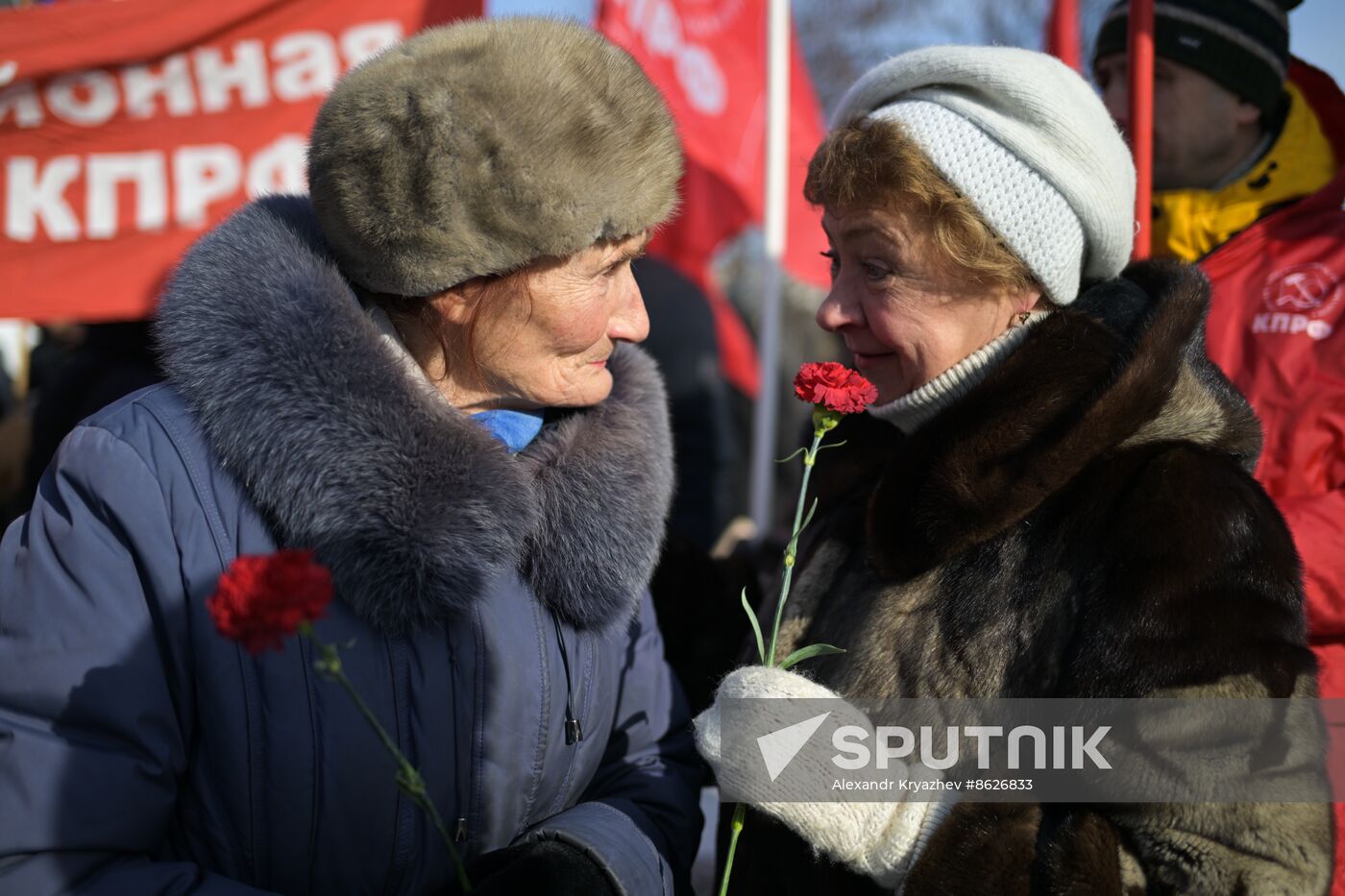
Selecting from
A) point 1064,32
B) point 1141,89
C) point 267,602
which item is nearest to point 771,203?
point 1064,32

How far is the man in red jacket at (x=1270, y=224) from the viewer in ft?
7.81

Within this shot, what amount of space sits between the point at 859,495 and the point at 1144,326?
0.68m

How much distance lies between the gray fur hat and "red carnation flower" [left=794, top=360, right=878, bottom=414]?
0.46m

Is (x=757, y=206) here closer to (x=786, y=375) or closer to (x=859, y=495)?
(x=859, y=495)

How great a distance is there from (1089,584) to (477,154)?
1.16m

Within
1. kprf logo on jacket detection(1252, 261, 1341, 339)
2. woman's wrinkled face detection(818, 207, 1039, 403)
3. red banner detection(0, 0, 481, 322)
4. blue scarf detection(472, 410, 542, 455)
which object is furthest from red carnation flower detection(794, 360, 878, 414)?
red banner detection(0, 0, 481, 322)

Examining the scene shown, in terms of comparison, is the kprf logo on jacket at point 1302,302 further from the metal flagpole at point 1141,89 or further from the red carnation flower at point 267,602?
the red carnation flower at point 267,602

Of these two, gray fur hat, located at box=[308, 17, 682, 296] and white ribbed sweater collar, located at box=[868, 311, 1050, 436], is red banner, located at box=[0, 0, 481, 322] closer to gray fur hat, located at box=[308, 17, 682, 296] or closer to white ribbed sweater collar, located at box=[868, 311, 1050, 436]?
gray fur hat, located at box=[308, 17, 682, 296]

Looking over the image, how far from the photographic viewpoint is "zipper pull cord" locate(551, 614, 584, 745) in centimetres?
195

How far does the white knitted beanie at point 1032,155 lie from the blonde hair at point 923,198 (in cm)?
2

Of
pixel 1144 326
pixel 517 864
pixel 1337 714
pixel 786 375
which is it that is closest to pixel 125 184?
pixel 517 864

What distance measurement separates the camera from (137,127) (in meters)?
4.09

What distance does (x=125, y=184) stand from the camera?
403 centimetres

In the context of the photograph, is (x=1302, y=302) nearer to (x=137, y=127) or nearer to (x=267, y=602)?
(x=267, y=602)
